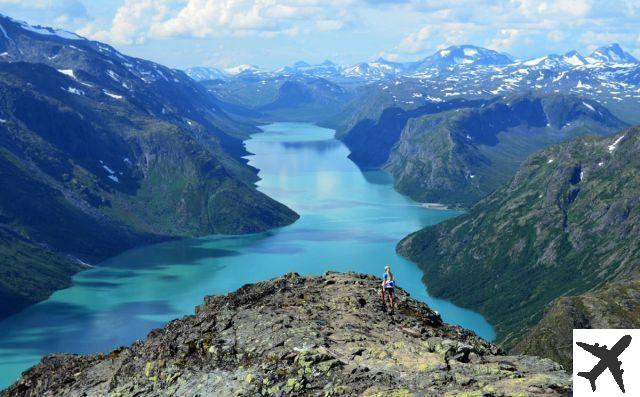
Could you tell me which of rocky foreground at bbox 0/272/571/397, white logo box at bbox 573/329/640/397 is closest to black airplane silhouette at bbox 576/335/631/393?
white logo box at bbox 573/329/640/397

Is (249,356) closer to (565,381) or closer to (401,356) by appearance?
(401,356)

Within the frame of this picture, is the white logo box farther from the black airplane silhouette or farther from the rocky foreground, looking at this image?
the rocky foreground

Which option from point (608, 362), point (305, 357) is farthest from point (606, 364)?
point (305, 357)

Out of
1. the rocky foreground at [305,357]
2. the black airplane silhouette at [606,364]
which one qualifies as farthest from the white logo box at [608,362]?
the rocky foreground at [305,357]

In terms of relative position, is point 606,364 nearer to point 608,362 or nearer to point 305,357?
point 608,362

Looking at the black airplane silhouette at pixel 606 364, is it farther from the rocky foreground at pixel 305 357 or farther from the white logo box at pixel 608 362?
the rocky foreground at pixel 305 357

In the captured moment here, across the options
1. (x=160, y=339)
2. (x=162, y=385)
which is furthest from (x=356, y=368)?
(x=160, y=339)
